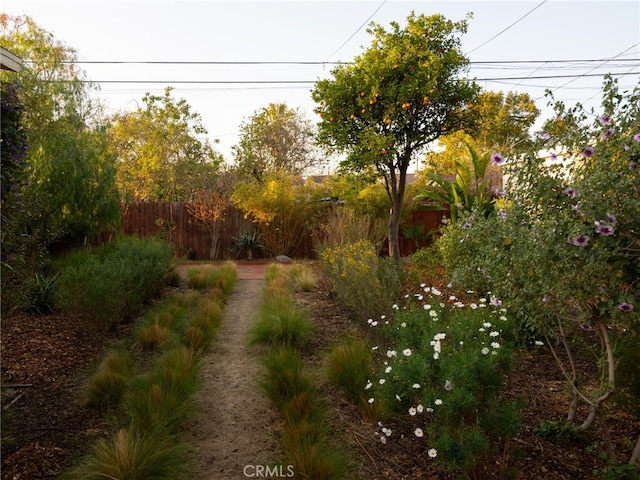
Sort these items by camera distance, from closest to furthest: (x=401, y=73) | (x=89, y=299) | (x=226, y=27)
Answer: (x=89, y=299), (x=226, y=27), (x=401, y=73)

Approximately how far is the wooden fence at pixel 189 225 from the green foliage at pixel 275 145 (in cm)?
658

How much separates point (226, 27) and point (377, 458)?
6022mm

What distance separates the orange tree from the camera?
9883 mm

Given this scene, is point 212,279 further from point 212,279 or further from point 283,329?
point 283,329

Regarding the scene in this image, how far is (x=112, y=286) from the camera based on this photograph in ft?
19.2

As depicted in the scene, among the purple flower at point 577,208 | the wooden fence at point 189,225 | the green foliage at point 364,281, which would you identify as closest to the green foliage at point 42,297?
the green foliage at point 364,281

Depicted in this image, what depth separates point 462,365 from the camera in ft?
9.64

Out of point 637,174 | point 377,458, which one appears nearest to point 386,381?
point 377,458

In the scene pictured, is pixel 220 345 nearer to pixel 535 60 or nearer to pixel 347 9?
pixel 347 9

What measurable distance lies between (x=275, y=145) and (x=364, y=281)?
17488 mm

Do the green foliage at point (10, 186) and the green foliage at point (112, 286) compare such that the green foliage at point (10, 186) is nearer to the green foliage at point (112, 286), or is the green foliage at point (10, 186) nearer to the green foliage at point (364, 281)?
the green foliage at point (112, 286)

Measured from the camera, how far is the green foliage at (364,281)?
5441 millimetres

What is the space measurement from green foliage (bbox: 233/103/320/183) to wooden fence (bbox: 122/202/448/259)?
6.58 m

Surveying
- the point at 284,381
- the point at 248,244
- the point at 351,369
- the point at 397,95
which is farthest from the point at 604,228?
the point at 248,244
